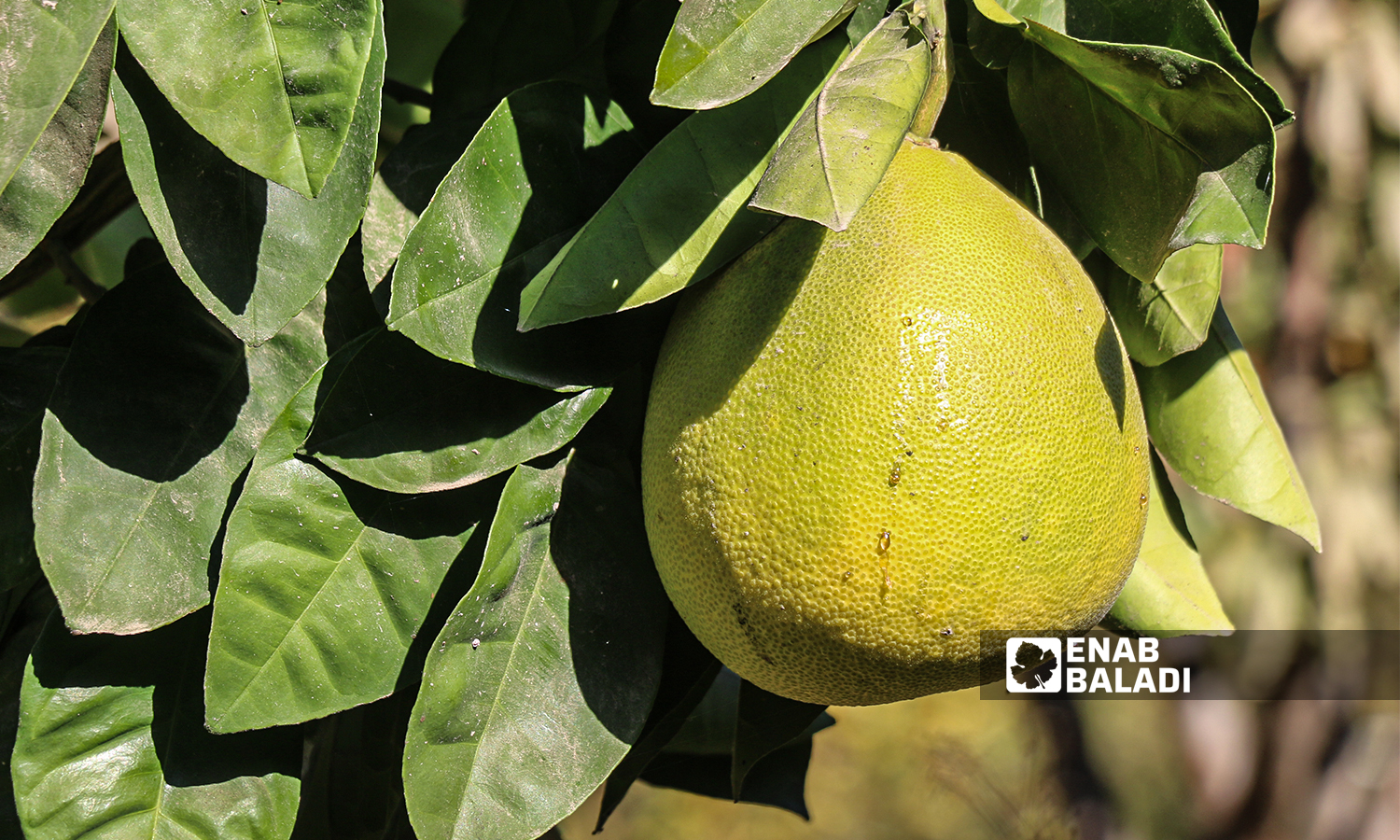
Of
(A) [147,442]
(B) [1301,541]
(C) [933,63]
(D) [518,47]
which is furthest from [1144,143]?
(B) [1301,541]

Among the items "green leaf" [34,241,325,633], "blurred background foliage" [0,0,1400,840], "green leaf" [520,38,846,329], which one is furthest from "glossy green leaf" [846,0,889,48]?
"blurred background foliage" [0,0,1400,840]

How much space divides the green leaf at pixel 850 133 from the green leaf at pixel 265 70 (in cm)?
18

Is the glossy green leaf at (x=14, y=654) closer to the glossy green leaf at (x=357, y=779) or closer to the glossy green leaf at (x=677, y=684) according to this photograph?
the glossy green leaf at (x=357, y=779)

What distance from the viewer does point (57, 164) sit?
18.2 inches

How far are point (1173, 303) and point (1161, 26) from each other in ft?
0.52

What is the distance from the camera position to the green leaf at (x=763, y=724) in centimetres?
68

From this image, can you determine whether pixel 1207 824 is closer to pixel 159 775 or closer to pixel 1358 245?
pixel 1358 245

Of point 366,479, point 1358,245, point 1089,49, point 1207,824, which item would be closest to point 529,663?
point 366,479

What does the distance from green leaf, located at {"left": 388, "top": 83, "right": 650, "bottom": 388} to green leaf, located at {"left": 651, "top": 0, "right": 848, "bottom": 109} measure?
0.12 m

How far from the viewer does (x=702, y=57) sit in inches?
18.1

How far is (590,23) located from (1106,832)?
270 cm

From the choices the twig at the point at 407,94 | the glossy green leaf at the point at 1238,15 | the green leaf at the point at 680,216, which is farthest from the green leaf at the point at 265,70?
the glossy green leaf at the point at 1238,15

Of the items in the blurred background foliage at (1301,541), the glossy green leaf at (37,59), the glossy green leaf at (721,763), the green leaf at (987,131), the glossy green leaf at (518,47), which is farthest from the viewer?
the blurred background foliage at (1301,541)

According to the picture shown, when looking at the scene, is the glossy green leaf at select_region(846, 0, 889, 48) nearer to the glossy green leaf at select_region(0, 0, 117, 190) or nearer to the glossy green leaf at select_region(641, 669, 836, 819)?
the glossy green leaf at select_region(0, 0, 117, 190)
